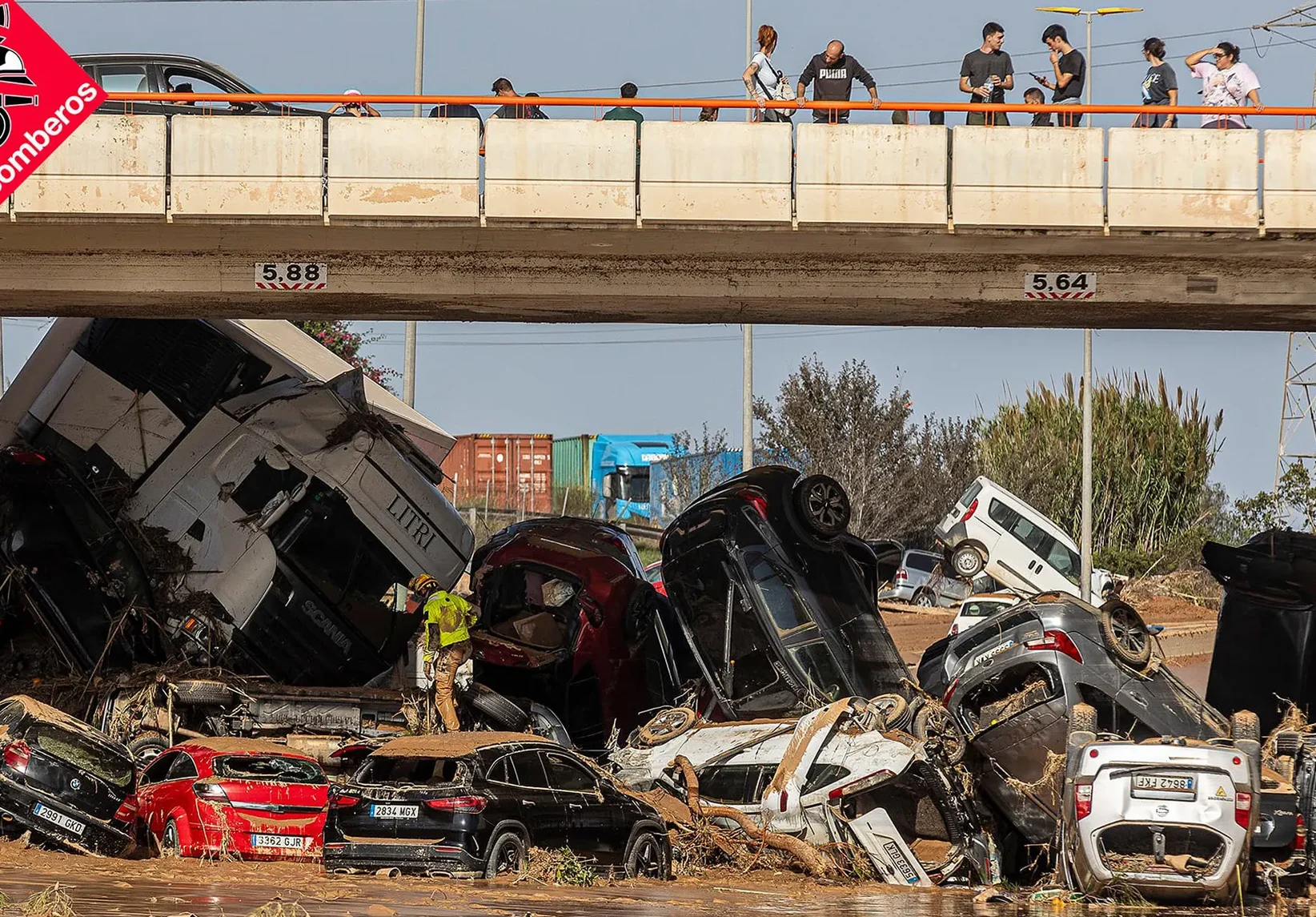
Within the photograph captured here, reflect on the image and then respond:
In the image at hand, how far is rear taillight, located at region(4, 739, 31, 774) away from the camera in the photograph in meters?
12.2

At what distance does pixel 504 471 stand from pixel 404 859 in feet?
122

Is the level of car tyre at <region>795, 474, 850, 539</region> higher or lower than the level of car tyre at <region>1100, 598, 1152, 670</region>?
higher

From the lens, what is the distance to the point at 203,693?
1492 cm

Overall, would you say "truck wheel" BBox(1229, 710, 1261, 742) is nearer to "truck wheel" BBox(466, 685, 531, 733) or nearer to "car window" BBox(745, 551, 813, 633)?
"car window" BBox(745, 551, 813, 633)

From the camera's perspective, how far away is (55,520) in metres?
15.3

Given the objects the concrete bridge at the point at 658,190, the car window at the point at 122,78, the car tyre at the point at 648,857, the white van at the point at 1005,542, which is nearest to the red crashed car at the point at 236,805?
the car tyre at the point at 648,857

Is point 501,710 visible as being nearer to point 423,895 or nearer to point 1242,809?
point 423,895

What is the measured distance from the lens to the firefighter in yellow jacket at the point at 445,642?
14.9 meters

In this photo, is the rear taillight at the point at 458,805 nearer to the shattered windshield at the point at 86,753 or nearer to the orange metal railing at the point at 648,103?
the shattered windshield at the point at 86,753

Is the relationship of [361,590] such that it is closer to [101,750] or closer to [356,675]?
[356,675]

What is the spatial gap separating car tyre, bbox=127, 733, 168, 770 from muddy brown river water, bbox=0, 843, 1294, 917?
2400 mm

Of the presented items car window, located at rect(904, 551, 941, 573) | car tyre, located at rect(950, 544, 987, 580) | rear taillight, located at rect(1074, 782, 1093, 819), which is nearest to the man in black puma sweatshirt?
rear taillight, located at rect(1074, 782, 1093, 819)

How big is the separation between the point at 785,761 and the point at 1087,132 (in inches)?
241

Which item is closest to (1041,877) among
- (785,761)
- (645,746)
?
(785,761)
